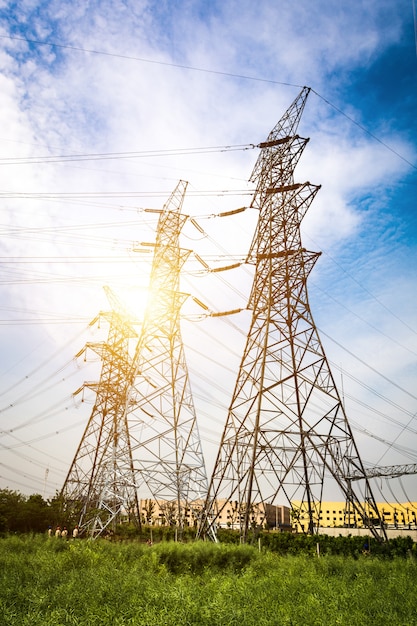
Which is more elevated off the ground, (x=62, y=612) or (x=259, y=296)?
(x=259, y=296)

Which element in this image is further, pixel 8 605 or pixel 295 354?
pixel 295 354

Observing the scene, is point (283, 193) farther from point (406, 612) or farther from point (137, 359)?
point (406, 612)

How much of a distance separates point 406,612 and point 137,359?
54.8 ft

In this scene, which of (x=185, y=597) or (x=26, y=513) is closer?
(x=185, y=597)

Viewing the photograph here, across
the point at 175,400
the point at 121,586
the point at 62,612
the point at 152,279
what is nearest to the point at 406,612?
the point at 121,586

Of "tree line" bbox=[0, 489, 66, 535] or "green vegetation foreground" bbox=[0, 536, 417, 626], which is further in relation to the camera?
"tree line" bbox=[0, 489, 66, 535]

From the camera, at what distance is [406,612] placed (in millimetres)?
7164

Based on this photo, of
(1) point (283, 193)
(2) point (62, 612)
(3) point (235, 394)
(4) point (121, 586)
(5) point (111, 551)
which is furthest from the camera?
(1) point (283, 193)

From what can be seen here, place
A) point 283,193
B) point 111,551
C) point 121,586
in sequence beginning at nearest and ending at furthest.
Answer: point 121,586 < point 111,551 < point 283,193

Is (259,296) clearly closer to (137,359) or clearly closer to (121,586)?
(137,359)

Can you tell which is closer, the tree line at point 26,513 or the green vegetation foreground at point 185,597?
the green vegetation foreground at point 185,597

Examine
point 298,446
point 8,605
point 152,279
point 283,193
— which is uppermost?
point 283,193

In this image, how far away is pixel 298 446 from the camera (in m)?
18.7

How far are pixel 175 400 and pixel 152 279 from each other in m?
7.85
